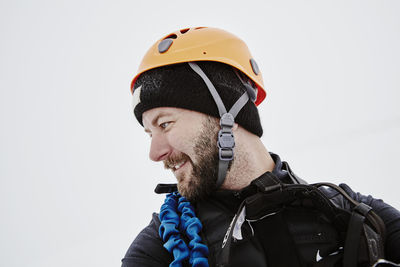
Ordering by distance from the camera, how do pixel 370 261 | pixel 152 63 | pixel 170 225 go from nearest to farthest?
pixel 370 261
pixel 170 225
pixel 152 63

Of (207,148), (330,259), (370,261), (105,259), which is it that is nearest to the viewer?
(370,261)

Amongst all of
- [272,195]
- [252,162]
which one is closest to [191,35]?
[252,162]

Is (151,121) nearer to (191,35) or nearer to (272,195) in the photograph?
(191,35)

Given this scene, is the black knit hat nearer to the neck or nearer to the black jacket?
the neck

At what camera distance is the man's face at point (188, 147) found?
1.38 meters

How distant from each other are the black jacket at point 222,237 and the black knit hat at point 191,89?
49 cm

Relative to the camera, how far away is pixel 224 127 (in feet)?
4.67

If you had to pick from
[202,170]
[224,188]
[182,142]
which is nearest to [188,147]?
[182,142]

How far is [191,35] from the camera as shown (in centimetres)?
160

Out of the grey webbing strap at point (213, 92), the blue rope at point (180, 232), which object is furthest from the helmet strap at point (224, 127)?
the blue rope at point (180, 232)

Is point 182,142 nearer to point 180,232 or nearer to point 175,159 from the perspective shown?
point 175,159

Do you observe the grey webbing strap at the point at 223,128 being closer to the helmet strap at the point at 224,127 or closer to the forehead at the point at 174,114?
the helmet strap at the point at 224,127

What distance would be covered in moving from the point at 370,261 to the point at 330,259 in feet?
0.49

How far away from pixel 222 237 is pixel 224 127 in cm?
59
